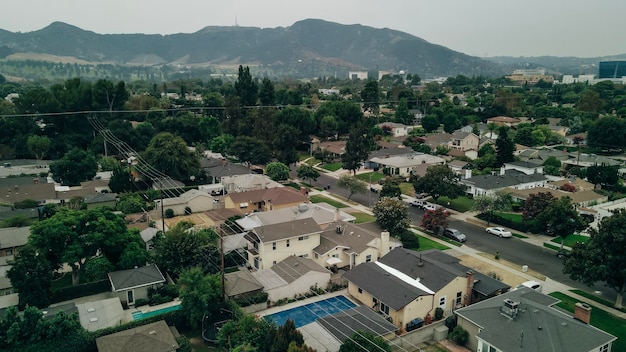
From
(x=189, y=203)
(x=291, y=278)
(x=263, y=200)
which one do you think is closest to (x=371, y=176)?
(x=263, y=200)

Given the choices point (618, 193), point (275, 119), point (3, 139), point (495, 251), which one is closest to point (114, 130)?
point (3, 139)

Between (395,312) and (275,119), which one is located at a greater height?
(275,119)

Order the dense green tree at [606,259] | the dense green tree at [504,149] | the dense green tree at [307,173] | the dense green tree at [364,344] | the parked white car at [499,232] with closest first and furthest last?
1. the dense green tree at [364,344]
2. the dense green tree at [606,259]
3. the parked white car at [499,232]
4. the dense green tree at [307,173]
5. the dense green tree at [504,149]

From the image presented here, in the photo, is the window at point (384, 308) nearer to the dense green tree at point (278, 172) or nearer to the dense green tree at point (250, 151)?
the dense green tree at point (278, 172)

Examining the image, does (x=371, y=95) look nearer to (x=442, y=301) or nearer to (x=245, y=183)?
(x=245, y=183)

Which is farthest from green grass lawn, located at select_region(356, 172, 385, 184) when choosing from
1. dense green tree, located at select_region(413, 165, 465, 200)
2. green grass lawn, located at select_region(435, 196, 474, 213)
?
dense green tree, located at select_region(413, 165, 465, 200)

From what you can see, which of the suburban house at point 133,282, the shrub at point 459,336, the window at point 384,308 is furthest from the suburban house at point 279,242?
the shrub at point 459,336

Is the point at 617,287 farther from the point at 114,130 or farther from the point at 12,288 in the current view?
the point at 114,130
